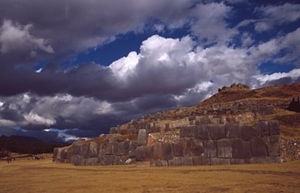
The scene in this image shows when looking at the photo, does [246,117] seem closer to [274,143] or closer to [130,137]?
[274,143]

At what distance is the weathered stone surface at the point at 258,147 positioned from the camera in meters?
21.4

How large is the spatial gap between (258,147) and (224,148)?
2.19 metres

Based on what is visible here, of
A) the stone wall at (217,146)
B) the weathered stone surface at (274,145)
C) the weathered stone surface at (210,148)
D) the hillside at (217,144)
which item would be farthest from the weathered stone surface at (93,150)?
the weathered stone surface at (274,145)

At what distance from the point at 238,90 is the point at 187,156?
43185 millimetres

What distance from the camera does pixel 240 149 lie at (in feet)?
72.5

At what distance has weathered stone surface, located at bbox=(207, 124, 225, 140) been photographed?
2289 centimetres

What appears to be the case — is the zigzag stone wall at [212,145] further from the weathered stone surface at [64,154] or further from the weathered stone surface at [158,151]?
the weathered stone surface at [64,154]

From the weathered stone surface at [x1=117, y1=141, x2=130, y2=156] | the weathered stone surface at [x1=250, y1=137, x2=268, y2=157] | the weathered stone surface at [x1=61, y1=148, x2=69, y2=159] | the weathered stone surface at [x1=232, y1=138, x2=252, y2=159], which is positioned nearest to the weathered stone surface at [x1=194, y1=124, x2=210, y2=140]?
the weathered stone surface at [x1=232, y1=138, x2=252, y2=159]

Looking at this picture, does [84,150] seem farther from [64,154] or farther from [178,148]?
[178,148]

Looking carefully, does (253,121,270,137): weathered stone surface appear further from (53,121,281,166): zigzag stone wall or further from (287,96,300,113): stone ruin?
(287,96,300,113): stone ruin

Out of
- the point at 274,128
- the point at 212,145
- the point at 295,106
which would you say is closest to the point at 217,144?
the point at 212,145

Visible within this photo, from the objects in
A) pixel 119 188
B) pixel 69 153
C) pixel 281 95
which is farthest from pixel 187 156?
pixel 281 95

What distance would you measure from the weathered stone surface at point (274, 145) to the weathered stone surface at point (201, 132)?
13.4 ft

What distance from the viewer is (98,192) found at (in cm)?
1196
